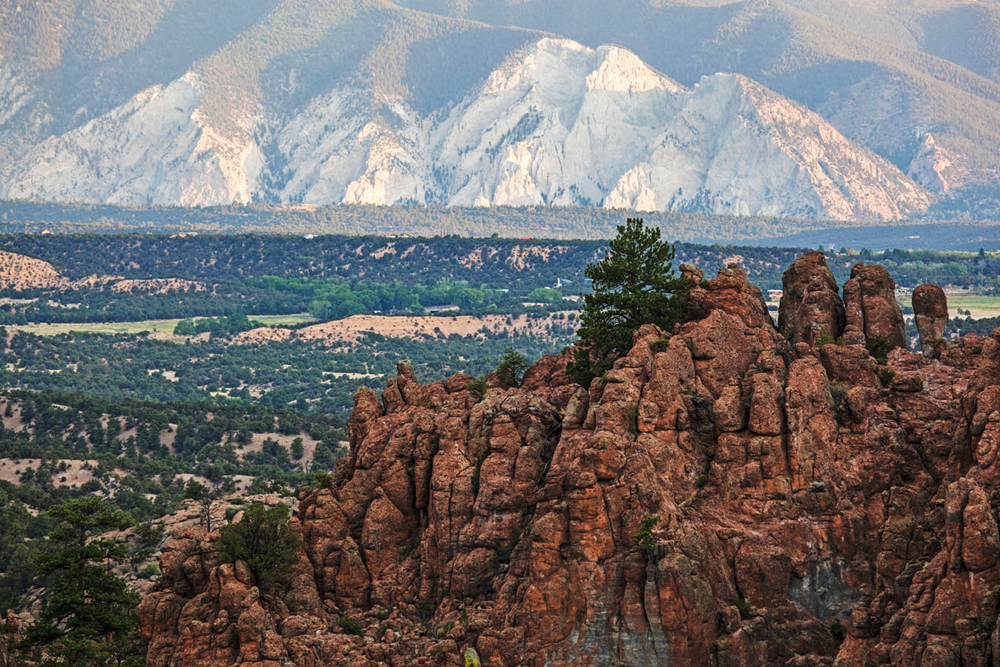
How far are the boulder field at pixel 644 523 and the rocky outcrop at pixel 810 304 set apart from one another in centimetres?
674

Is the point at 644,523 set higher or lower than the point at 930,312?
lower

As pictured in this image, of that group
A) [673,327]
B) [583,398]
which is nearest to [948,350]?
[673,327]

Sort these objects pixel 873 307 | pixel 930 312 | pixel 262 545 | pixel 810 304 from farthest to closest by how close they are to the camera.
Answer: pixel 930 312 < pixel 810 304 < pixel 873 307 < pixel 262 545

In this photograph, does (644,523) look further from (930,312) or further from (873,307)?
(930,312)

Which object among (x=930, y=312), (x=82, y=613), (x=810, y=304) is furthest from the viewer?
(x=930, y=312)

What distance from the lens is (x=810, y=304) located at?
87188 mm

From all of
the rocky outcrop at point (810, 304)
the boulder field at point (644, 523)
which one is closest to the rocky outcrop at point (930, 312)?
the rocky outcrop at point (810, 304)

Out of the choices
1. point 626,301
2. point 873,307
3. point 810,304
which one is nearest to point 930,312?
point 873,307

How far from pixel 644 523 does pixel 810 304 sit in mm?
22645

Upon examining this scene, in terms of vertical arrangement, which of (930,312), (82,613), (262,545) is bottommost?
(82,613)

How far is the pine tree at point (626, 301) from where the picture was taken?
8238 centimetres

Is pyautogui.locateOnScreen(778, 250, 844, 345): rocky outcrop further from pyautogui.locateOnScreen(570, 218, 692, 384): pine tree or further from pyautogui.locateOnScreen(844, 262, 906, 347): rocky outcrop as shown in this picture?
pyautogui.locateOnScreen(570, 218, 692, 384): pine tree

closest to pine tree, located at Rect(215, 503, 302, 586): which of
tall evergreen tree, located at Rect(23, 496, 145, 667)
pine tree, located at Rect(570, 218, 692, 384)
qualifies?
tall evergreen tree, located at Rect(23, 496, 145, 667)

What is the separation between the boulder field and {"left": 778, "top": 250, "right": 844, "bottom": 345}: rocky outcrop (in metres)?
6.74
